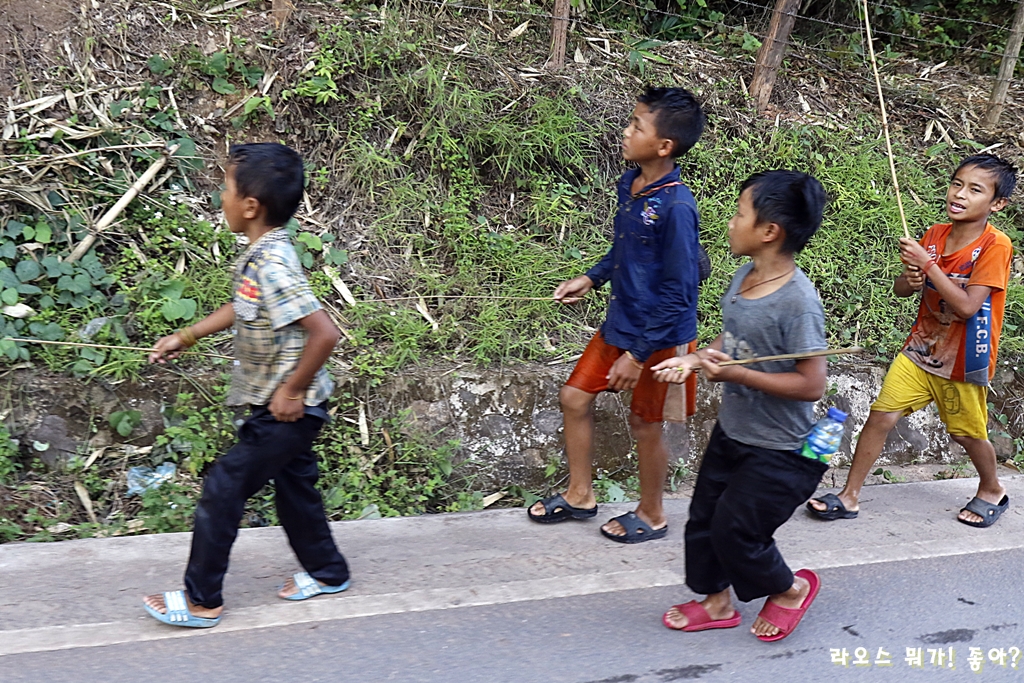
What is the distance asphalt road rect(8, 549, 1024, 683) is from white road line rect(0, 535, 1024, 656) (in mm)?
37

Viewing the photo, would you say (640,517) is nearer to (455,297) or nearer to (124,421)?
(455,297)

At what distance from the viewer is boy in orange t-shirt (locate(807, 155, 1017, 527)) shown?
4.05 meters

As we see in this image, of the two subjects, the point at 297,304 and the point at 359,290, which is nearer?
the point at 297,304

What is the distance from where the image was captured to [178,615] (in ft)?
9.60

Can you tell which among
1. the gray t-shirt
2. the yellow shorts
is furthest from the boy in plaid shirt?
the yellow shorts

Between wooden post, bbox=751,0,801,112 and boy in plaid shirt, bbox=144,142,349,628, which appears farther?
wooden post, bbox=751,0,801,112

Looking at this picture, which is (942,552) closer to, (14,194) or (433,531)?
(433,531)

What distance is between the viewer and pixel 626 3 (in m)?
7.33

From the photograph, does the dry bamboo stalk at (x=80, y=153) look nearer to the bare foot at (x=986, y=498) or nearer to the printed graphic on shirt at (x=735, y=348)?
the printed graphic on shirt at (x=735, y=348)

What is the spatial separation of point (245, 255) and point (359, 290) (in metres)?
2.13

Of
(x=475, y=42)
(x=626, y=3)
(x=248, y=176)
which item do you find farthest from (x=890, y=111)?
(x=248, y=176)

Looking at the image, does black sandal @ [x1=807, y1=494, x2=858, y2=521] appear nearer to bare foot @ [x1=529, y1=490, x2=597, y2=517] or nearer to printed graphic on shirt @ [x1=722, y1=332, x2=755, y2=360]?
bare foot @ [x1=529, y1=490, x2=597, y2=517]

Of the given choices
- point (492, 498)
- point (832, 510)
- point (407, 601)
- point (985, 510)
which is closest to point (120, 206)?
point (492, 498)

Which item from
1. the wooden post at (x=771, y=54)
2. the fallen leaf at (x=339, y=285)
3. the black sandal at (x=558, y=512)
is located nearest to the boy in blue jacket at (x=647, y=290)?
the black sandal at (x=558, y=512)
